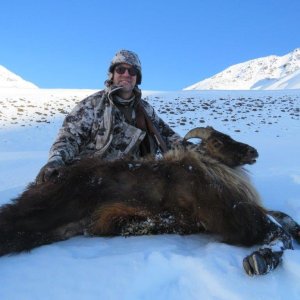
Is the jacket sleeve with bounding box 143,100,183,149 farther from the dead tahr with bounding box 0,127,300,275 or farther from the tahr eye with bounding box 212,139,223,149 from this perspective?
the dead tahr with bounding box 0,127,300,275

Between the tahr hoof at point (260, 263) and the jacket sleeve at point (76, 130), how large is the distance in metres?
2.31

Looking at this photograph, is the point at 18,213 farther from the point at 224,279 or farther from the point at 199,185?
the point at 224,279

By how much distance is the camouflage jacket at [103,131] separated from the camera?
4.75 m

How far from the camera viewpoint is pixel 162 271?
8.44 feet

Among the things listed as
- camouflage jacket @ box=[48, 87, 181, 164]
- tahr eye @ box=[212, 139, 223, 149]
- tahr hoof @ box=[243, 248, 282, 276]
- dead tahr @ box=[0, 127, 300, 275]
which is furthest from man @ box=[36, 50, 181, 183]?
tahr hoof @ box=[243, 248, 282, 276]

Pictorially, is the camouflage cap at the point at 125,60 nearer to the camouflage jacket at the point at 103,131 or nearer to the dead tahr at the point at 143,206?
the camouflage jacket at the point at 103,131

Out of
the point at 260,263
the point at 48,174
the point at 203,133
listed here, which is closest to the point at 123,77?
the point at 203,133

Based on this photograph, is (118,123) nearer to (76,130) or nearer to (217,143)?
(76,130)

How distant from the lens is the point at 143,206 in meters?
3.26

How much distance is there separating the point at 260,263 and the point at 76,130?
2.81m

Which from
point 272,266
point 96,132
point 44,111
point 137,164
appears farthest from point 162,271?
point 44,111

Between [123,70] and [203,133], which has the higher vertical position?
[123,70]

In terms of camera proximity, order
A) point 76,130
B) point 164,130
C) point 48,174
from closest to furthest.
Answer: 1. point 48,174
2. point 76,130
3. point 164,130

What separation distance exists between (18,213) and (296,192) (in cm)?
317
